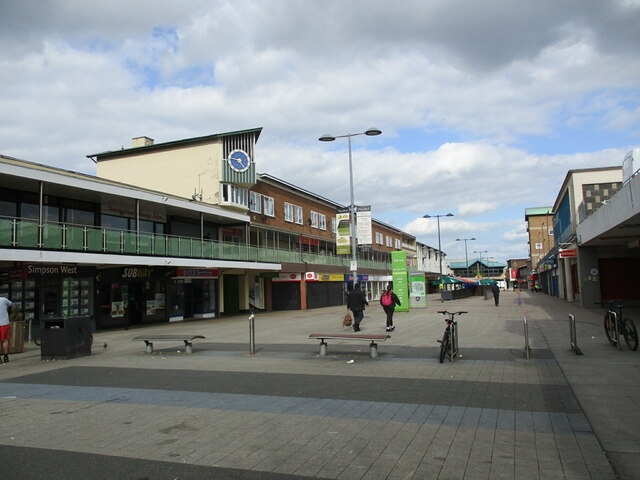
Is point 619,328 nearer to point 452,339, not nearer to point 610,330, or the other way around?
point 610,330

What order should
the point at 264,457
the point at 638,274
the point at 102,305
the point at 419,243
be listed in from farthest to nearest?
the point at 419,243
the point at 638,274
the point at 102,305
the point at 264,457

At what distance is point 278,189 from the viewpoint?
37.4 meters

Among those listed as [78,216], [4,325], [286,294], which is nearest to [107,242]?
[78,216]

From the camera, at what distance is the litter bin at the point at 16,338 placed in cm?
1366

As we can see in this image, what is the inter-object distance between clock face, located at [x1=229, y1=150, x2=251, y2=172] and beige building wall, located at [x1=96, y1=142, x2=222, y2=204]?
94 cm

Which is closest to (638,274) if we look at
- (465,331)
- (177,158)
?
(465,331)

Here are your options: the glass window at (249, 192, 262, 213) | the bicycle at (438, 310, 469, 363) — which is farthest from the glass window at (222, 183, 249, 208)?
the bicycle at (438, 310, 469, 363)

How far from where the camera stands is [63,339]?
12.0 metres

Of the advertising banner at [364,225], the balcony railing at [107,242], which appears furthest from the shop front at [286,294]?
the advertising banner at [364,225]

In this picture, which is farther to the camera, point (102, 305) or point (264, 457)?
point (102, 305)

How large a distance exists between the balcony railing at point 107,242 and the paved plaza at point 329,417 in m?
6.34

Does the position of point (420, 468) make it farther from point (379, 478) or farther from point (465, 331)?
point (465, 331)

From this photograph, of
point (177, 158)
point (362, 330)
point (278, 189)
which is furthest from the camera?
point (278, 189)

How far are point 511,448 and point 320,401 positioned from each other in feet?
9.32
